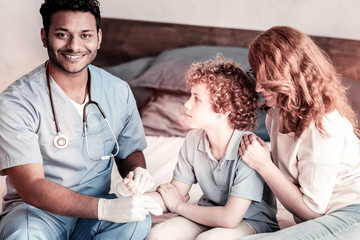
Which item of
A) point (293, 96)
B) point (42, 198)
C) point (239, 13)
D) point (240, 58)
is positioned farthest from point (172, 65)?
point (42, 198)

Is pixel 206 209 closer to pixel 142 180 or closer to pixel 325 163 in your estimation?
pixel 142 180

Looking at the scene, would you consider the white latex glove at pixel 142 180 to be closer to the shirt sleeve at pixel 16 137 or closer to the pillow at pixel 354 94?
the shirt sleeve at pixel 16 137

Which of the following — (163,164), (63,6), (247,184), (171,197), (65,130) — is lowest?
(163,164)

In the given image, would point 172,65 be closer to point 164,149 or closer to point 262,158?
point 164,149

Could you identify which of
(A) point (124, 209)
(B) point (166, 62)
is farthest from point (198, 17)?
(A) point (124, 209)

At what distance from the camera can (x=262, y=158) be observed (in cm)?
140

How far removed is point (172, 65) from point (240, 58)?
0.39 metres

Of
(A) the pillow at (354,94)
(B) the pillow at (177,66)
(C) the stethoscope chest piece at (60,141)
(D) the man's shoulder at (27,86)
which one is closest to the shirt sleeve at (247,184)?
(C) the stethoscope chest piece at (60,141)

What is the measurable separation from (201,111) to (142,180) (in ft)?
1.02

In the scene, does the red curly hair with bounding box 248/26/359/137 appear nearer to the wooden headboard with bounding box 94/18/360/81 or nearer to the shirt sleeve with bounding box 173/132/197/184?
the shirt sleeve with bounding box 173/132/197/184

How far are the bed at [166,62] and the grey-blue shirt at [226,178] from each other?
0.39 m

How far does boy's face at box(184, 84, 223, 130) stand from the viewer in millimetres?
1473

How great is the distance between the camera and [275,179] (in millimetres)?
1390

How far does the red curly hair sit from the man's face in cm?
57
